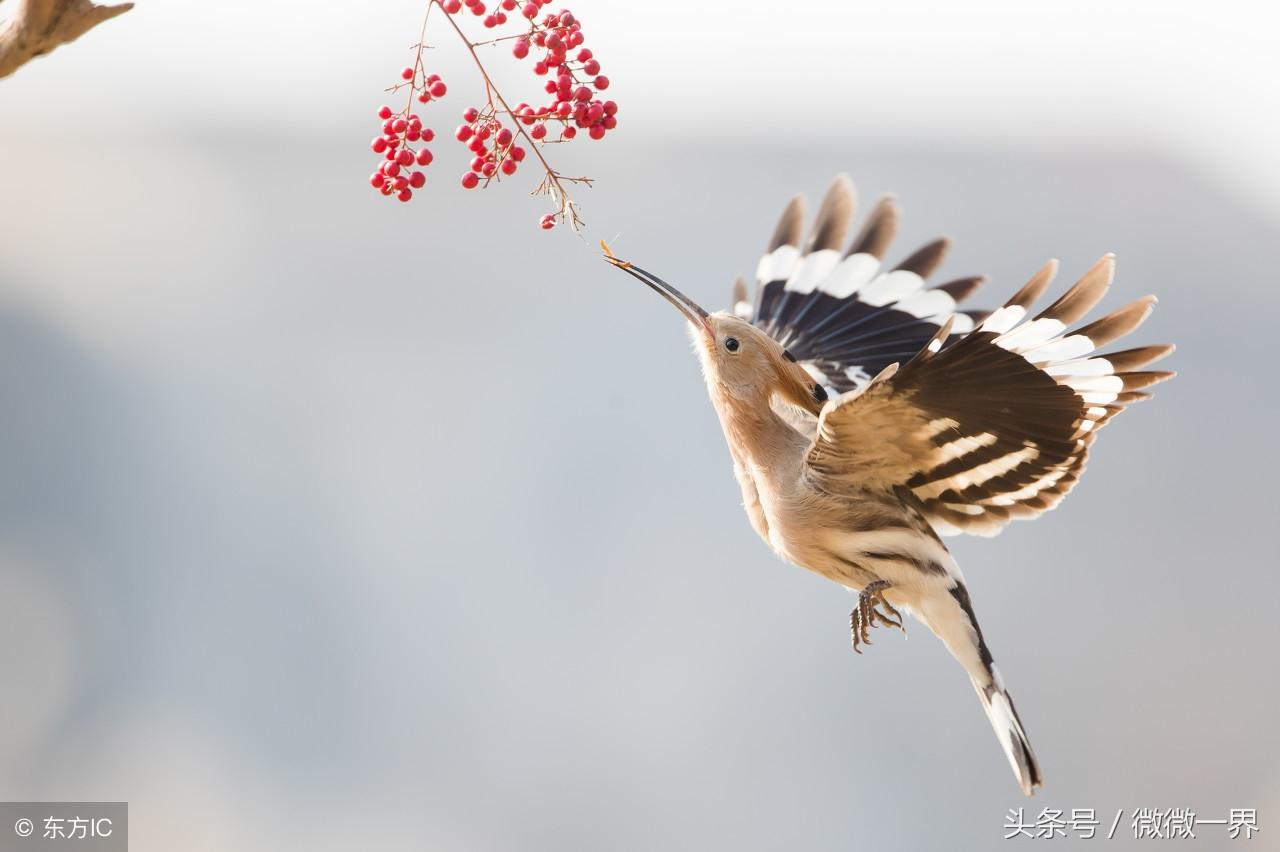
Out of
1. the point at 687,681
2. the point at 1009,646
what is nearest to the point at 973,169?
the point at 1009,646

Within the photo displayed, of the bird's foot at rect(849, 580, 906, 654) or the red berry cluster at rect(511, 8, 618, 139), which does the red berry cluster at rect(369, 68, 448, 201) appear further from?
the bird's foot at rect(849, 580, 906, 654)

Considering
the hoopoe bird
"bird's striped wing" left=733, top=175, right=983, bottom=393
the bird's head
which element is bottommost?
the hoopoe bird

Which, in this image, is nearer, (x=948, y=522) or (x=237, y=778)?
(x=948, y=522)

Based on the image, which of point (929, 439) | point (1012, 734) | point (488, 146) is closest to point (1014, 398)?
point (929, 439)

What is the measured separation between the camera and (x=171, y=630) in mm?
7262

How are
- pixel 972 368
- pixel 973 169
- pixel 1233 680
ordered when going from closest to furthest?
1. pixel 972 368
2. pixel 1233 680
3. pixel 973 169

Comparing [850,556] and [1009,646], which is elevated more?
[1009,646]

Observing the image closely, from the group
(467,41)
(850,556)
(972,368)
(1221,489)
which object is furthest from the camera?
(1221,489)

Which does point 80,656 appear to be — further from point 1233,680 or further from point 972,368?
point 972,368

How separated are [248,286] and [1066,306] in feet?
21.7

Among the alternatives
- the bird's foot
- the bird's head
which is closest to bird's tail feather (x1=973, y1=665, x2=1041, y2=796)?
the bird's foot

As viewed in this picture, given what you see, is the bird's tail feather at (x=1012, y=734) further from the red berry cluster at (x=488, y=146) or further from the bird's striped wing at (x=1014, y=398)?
the red berry cluster at (x=488, y=146)

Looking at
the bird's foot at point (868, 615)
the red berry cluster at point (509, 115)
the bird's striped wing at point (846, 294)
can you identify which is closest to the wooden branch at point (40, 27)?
the red berry cluster at point (509, 115)

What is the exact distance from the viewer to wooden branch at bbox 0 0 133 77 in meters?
1.46
